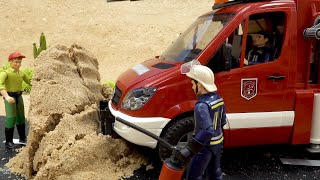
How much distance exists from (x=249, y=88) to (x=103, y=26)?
52.2ft

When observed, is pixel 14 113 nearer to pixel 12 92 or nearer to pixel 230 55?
pixel 12 92

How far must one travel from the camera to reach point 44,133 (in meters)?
5.39

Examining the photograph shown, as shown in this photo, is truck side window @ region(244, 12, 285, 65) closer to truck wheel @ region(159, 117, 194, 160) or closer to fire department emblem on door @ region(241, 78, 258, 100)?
fire department emblem on door @ region(241, 78, 258, 100)

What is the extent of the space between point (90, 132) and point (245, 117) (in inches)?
82.7

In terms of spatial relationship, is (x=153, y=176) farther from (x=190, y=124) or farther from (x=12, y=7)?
(x=12, y=7)

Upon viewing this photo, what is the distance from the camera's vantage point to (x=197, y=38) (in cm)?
564

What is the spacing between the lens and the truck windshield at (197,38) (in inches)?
210

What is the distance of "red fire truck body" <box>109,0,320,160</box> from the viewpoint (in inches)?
200

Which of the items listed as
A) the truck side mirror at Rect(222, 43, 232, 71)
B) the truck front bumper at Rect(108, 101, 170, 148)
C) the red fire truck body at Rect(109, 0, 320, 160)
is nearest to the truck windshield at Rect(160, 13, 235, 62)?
the red fire truck body at Rect(109, 0, 320, 160)

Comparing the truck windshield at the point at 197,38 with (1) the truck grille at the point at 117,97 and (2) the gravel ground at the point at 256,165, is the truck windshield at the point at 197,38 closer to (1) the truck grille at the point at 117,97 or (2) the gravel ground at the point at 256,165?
(1) the truck grille at the point at 117,97

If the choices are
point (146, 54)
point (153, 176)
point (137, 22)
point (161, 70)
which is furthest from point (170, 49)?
point (137, 22)

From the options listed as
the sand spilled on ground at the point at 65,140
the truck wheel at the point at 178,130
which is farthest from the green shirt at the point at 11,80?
the truck wheel at the point at 178,130

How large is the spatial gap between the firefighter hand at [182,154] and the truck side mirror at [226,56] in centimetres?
170

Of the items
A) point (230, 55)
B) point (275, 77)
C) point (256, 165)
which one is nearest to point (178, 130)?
point (230, 55)
